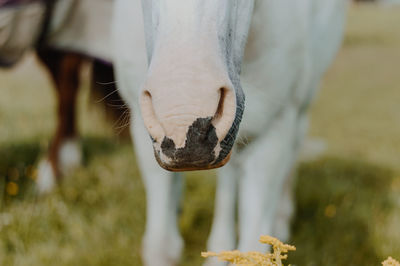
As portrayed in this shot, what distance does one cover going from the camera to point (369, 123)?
218 inches

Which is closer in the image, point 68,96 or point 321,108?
point 68,96

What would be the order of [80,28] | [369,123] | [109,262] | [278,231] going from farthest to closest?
[369,123] < [80,28] < [278,231] < [109,262]

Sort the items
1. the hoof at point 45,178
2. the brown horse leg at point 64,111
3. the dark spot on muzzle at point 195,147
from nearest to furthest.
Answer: the dark spot on muzzle at point 195,147 < the hoof at point 45,178 < the brown horse leg at point 64,111

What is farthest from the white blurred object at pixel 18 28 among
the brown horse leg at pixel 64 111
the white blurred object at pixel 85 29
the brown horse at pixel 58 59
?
the brown horse leg at pixel 64 111

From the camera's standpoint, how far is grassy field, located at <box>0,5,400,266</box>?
2236mm

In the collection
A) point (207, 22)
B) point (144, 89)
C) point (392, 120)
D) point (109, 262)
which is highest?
point (392, 120)

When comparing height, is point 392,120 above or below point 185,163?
above

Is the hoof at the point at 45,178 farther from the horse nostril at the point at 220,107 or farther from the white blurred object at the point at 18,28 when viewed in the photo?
the horse nostril at the point at 220,107

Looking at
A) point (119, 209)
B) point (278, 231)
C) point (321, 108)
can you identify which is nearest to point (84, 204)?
point (119, 209)

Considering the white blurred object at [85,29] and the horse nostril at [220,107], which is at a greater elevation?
the white blurred object at [85,29]

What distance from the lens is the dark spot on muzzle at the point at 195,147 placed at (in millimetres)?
951

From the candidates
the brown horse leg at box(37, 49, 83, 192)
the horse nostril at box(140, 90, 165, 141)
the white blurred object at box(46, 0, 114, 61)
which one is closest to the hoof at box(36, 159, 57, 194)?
the brown horse leg at box(37, 49, 83, 192)

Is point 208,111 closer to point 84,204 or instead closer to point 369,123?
point 84,204

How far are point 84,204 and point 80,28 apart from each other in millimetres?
970
